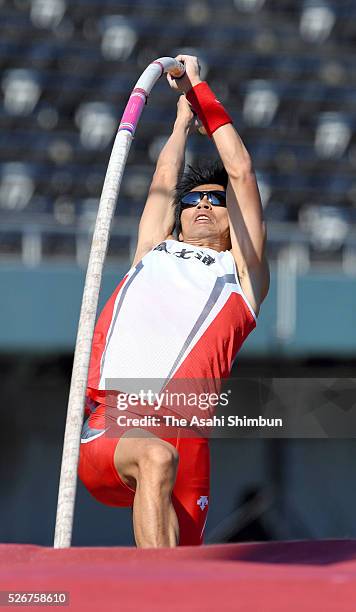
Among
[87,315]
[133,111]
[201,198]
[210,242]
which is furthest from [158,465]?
[133,111]

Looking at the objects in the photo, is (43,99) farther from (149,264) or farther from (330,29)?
(149,264)

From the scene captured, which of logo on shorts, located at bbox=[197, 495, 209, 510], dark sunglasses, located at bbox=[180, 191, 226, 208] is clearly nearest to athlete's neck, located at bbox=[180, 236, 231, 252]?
dark sunglasses, located at bbox=[180, 191, 226, 208]

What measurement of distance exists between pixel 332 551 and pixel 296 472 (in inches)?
262

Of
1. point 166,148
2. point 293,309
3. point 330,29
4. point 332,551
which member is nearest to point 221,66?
point 330,29

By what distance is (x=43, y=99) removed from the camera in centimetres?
1205

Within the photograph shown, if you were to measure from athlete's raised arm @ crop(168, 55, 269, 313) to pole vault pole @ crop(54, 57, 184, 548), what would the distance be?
0.68 ft

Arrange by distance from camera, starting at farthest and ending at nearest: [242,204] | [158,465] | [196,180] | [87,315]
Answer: [196,180]
[242,204]
[87,315]
[158,465]

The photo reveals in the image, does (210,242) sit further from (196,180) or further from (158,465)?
(158,465)

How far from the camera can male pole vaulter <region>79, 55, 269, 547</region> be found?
9.87 feet

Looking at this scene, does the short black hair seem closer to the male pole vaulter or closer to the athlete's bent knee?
the male pole vaulter

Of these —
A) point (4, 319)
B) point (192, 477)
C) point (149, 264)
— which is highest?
point (4, 319)

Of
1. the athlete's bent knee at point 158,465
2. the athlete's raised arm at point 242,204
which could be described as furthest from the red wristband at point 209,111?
the athlete's bent knee at point 158,465

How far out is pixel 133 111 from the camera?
3.48 metres

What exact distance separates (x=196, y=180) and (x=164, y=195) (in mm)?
153
